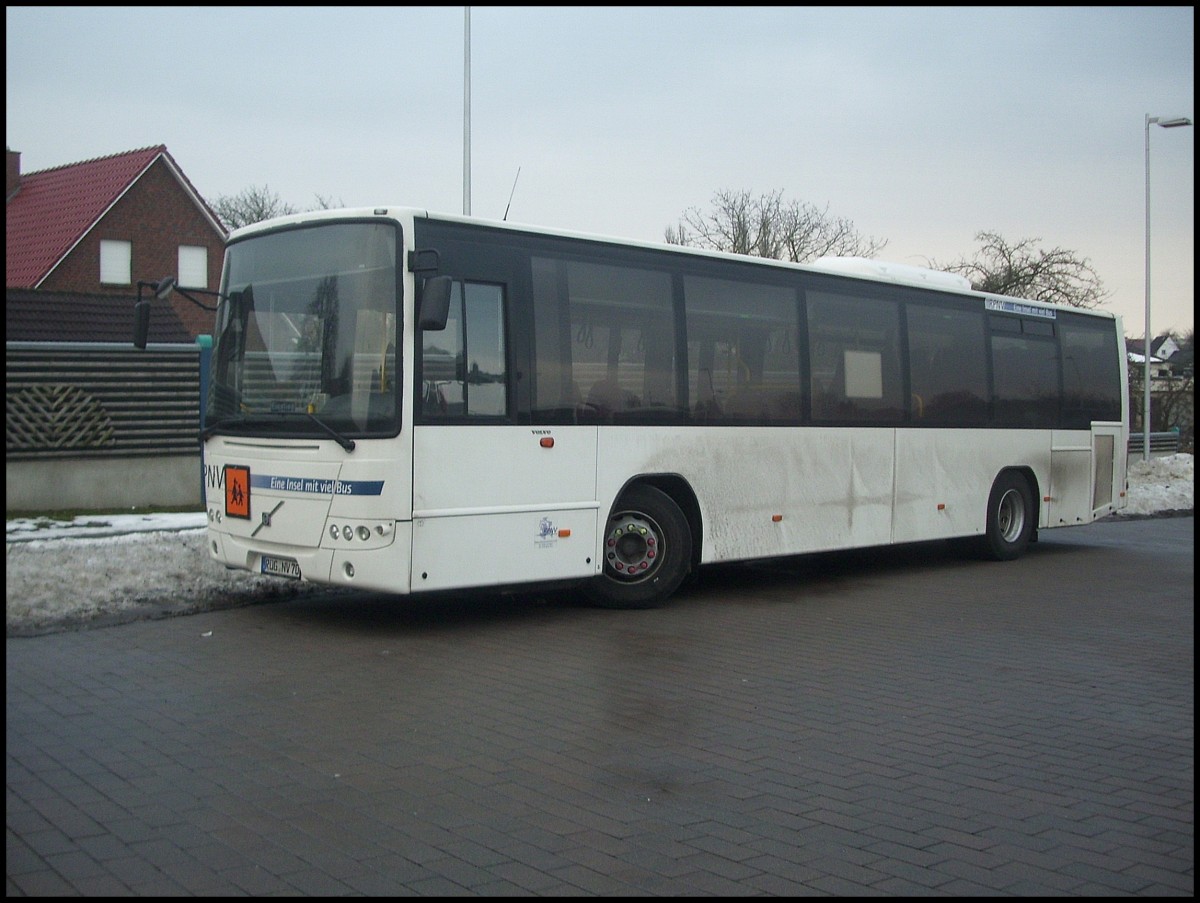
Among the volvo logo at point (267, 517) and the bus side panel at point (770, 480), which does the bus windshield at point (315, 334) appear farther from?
the bus side panel at point (770, 480)

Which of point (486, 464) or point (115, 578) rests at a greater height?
point (486, 464)

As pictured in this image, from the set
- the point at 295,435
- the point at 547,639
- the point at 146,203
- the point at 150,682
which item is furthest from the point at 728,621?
the point at 146,203

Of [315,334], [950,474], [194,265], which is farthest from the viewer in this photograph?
[194,265]

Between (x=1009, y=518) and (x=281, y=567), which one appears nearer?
(x=281, y=567)

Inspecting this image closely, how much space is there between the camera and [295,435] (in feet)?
31.3

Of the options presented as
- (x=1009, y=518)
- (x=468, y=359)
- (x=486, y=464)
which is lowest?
(x=1009, y=518)

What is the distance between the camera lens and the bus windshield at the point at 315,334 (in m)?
9.30

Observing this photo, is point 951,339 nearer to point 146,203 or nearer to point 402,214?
point 402,214

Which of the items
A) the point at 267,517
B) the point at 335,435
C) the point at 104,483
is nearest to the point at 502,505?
the point at 335,435

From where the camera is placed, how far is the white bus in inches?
367

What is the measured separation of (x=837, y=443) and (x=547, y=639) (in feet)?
15.8

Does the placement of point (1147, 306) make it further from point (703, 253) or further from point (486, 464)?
point (486, 464)

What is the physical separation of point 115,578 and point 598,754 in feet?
20.6

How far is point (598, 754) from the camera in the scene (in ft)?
20.5
